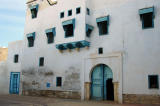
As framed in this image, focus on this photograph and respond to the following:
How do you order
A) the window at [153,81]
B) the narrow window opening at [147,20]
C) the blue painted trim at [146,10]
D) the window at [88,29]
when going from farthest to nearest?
the window at [88,29] → the narrow window opening at [147,20] → the blue painted trim at [146,10] → the window at [153,81]

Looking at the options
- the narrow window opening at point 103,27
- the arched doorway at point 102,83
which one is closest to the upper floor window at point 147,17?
the narrow window opening at point 103,27

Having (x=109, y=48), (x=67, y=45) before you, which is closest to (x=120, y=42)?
(x=109, y=48)

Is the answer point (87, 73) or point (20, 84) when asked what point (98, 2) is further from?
point (20, 84)

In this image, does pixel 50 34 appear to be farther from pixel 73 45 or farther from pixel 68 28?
pixel 73 45

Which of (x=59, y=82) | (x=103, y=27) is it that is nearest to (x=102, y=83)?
(x=59, y=82)

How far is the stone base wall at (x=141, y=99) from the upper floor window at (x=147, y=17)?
4.59m

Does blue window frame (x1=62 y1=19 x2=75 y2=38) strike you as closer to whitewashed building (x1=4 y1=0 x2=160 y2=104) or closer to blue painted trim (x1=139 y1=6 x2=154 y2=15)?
whitewashed building (x1=4 y1=0 x2=160 y2=104)

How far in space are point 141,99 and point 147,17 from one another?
5502mm

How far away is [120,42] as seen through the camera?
13.5 metres

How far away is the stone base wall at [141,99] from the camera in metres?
11.5

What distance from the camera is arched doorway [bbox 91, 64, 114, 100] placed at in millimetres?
14023

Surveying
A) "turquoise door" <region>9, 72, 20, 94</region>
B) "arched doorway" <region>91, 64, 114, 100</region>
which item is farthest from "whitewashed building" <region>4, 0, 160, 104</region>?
"turquoise door" <region>9, 72, 20, 94</region>

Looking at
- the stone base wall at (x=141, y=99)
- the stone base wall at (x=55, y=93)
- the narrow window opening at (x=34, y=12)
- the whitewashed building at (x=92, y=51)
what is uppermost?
the narrow window opening at (x=34, y=12)

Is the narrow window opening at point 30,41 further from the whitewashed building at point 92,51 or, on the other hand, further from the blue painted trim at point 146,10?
the blue painted trim at point 146,10
